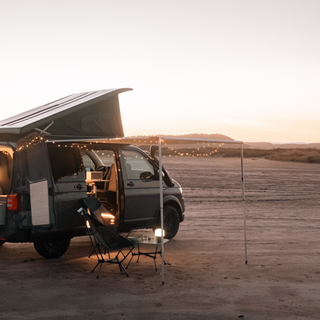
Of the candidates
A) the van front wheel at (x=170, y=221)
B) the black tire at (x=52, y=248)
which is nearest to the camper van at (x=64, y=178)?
the black tire at (x=52, y=248)

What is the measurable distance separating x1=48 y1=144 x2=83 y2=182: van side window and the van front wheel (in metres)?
2.57

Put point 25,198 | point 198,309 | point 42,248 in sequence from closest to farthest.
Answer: point 198,309, point 25,198, point 42,248

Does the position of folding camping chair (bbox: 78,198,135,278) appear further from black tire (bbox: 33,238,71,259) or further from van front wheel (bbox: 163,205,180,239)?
van front wheel (bbox: 163,205,180,239)

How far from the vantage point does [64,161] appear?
811cm

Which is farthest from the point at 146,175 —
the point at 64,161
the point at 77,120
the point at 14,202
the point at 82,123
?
the point at 14,202

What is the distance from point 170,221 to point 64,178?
3062 millimetres

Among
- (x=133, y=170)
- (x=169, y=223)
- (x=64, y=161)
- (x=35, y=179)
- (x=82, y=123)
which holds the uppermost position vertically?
(x=82, y=123)

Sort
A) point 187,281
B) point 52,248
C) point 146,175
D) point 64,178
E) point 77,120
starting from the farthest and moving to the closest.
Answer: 1. point 146,175
2. point 77,120
3. point 52,248
4. point 64,178
5. point 187,281

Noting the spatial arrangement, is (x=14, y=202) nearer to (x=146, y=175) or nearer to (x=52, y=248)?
(x=52, y=248)

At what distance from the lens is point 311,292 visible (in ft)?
20.7

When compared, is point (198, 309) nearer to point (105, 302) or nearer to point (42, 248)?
point (105, 302)

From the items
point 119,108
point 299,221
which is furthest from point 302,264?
point 299,221

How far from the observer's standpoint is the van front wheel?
10.2 meters

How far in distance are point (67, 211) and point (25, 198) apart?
2.44ft
